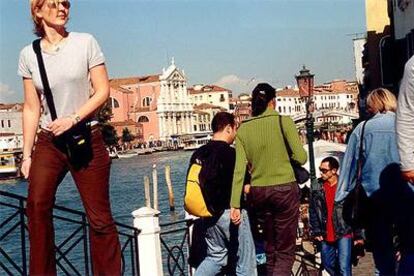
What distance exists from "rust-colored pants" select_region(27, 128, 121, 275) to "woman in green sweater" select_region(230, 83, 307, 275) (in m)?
1.17

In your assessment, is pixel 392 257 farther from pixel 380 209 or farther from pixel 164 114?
pixel 164 114

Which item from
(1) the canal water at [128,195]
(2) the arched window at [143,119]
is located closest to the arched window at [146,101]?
(2) the arched window at [143,119]

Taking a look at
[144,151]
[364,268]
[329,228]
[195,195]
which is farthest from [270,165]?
[144,151]

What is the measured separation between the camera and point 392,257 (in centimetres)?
414

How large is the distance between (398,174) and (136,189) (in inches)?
1868

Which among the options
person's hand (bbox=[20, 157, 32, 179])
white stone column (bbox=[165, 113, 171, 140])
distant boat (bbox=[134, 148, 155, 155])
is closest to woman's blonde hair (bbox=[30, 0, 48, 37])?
person's hand (bbox=[20, 157, 32, 179])

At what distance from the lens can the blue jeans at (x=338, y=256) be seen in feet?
18.2

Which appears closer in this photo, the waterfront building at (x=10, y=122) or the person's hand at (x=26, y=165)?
the person's hand at (x=26, y=165)

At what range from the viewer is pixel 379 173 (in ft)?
12.9

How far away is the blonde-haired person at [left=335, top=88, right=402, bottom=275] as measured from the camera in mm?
3920

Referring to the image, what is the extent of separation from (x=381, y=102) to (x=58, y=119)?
1.71 meters

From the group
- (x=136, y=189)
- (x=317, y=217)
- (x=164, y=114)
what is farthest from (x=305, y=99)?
(x=164, y=114)

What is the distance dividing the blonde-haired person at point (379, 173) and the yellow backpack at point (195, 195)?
88 centimetres

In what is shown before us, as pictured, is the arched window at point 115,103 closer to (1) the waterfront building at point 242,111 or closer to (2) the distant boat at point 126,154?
(2) the distant boat at point 126,154
